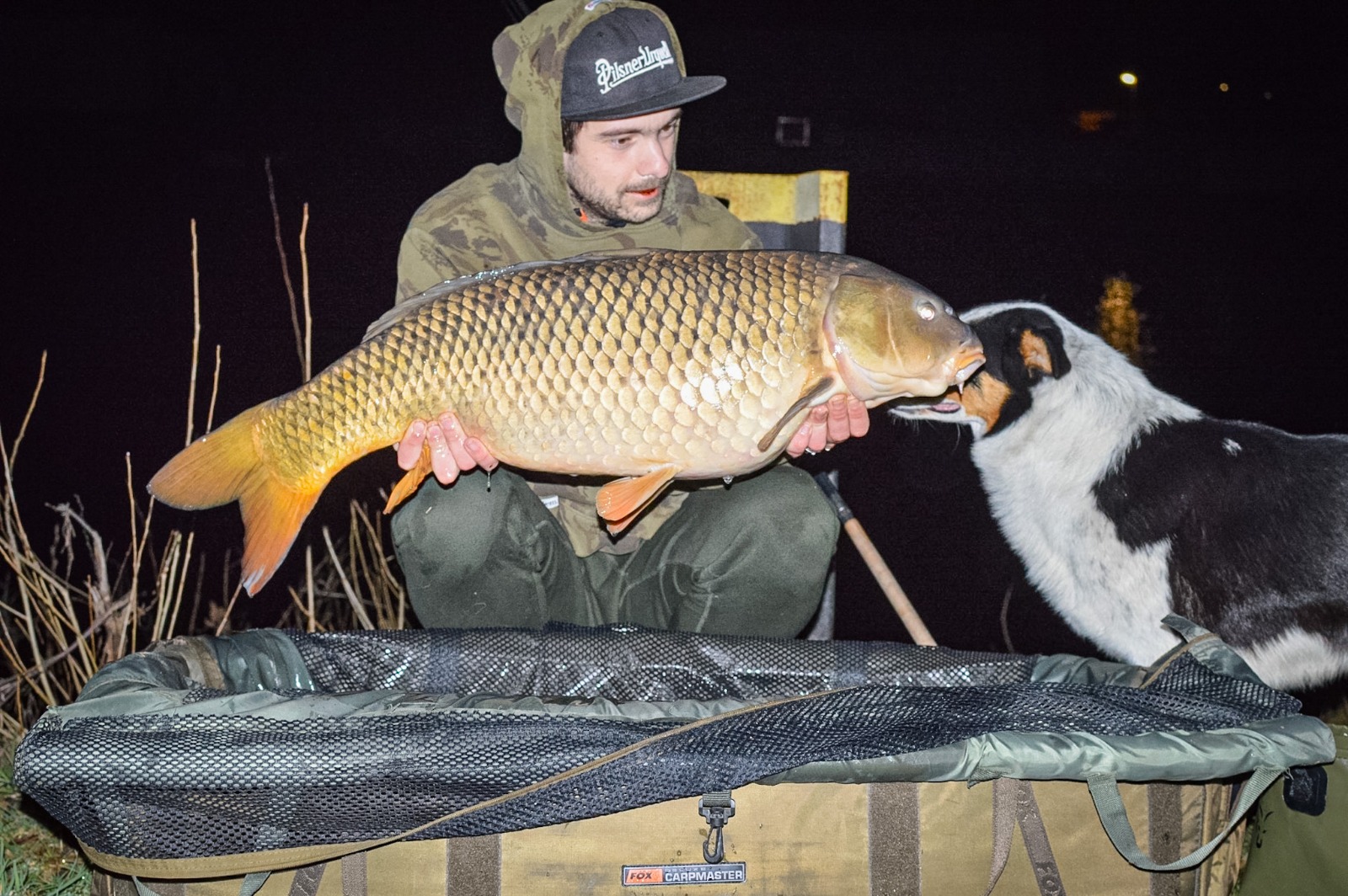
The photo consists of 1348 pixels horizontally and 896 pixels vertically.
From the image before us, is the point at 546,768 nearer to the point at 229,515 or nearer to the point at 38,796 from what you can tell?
the point at 38,796

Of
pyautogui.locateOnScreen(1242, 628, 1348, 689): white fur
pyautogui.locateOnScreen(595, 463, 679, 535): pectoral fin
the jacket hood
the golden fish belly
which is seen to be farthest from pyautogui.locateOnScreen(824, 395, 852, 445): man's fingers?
pyautogui.locateOnScreen(1242, 628, 1348, 689): white fur

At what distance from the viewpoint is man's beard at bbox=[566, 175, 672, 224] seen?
1.77 metres

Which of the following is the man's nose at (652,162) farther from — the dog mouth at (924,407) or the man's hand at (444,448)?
A: the dog mouth at (924,407)

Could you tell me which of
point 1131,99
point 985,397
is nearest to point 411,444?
point 985,397

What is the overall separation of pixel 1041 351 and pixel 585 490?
3.66ft

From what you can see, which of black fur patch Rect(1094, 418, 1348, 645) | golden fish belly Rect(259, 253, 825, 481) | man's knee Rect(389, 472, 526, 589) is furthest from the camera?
black fur patch Rect(1094, 418, 1348, 645)

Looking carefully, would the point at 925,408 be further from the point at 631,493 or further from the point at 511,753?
the point at 511,753

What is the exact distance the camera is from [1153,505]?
2166mm

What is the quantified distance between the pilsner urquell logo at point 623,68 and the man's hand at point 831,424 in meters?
0.65

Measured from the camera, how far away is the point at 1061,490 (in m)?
2.29

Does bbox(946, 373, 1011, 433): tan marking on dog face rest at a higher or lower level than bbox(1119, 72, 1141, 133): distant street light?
lower

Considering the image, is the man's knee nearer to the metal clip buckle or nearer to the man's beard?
the man's beard

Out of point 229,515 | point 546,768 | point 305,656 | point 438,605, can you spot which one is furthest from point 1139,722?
point 229,515

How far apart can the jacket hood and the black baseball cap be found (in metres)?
0.02
